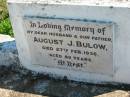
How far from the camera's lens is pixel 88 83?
4.15 m

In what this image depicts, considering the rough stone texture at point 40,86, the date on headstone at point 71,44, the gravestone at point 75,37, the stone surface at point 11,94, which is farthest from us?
the stone surface at point 11,94

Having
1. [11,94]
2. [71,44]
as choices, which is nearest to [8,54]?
[11,94]

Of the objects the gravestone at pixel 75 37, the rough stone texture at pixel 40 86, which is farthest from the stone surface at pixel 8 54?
the gravestone at pixel 75 37

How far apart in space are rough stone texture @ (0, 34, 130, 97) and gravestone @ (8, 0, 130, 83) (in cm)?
9

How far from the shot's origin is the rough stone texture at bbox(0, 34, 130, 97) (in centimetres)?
397

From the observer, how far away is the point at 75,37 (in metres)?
3.90

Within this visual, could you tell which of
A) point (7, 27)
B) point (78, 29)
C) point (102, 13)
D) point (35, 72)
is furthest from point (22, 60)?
point (7, 27)

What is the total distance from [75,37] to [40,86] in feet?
2.52

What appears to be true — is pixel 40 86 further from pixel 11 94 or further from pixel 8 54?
pixel 8 54

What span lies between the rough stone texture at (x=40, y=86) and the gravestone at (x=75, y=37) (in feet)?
0.28

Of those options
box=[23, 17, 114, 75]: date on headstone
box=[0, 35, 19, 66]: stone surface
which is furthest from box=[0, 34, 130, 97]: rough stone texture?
Result: box=[23, 17, 114, 75]: date on headstone

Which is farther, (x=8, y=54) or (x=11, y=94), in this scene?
(x=8, y=54)

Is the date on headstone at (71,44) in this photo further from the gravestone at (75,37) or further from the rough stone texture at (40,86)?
the rough stone texture at (40,86)

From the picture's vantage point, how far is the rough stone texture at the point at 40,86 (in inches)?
156
